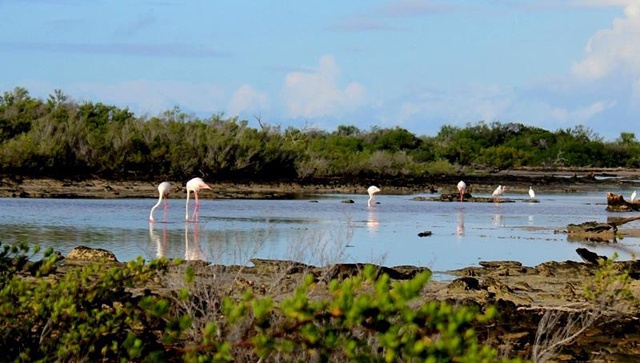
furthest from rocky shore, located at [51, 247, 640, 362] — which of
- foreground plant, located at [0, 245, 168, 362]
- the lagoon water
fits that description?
the lagoon water

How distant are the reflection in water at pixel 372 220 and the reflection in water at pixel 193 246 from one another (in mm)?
3833

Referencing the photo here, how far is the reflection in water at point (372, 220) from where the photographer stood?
26.4 m

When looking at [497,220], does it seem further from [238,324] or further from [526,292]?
[238,324]

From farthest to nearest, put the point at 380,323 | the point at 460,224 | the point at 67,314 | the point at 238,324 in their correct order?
1. the point at 460,224
2. the point at 238,324
3. the point at 67,314
4. the point at 380,323

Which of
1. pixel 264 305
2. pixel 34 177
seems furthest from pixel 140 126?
pixel 264 305

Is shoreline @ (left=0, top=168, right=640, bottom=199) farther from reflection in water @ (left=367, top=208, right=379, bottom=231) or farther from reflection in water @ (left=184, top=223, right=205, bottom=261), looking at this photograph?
reflection in water @ (left=184, top=223, right=205, bottom=261)

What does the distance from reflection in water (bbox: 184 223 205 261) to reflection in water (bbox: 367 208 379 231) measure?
3833 millimetres

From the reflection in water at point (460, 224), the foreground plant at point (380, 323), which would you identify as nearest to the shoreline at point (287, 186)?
the reflection in water at point (460, 224)

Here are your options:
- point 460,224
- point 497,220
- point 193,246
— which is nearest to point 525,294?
point 193,246

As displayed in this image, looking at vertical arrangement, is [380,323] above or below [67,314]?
above

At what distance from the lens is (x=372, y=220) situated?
Result: 28766mm

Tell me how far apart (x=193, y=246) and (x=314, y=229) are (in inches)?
156

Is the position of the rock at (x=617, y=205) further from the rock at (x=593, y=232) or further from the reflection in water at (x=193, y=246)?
the reflection in water at (x=193, y=246)

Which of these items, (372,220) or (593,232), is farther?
(372,220)
